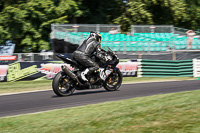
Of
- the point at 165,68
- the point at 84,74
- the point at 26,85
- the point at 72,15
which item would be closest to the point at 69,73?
the point at 84,74

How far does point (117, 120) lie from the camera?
5.17 metres

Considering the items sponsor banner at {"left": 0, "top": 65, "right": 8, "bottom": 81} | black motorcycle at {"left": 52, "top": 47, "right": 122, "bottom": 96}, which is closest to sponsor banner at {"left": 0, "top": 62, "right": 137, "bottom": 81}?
sponsor banner at {"left": 0, "top": 65, "right": 8, "bottom": 81}

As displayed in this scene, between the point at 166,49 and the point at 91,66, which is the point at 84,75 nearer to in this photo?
the point at 91,66

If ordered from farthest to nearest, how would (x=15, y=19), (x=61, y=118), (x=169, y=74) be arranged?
(x=15, y=19), (x=169, y=74), (x=61, y=118)

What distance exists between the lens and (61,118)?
5.71 m

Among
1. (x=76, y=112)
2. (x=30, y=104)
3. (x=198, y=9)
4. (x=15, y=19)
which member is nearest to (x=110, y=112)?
(x=76, y=112)

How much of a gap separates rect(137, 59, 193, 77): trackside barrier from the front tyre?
7.08m

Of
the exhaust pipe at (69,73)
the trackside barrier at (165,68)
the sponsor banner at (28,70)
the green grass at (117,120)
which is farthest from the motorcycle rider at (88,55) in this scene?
the trackside barrier at (165,68)

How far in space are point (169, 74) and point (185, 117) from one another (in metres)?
11.6

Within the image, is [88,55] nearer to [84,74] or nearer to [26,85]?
[84,74]

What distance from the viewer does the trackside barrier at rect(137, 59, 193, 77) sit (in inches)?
648

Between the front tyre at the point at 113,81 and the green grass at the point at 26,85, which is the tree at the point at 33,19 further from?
the front tyre at the point at 113,81

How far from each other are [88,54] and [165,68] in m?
8.70

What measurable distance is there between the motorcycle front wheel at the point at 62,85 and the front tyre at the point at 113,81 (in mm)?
1202
